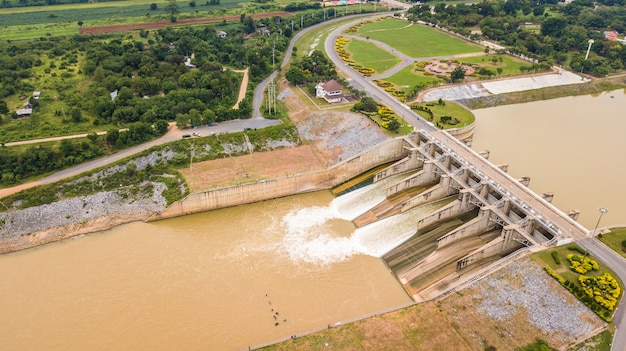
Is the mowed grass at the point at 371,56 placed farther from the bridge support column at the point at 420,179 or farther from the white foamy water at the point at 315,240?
the white foamy water at the point at 315,240

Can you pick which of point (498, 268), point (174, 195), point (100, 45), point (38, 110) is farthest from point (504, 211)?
point (100, 45)

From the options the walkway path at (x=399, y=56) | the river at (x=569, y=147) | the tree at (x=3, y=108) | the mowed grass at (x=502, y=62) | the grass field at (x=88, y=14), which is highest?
the grass field at (x=88, y=14)

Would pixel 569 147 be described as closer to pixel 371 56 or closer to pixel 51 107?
pixel 371 56

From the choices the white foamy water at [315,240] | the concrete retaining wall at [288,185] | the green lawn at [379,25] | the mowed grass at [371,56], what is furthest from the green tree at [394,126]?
the green lawn at [379,25]

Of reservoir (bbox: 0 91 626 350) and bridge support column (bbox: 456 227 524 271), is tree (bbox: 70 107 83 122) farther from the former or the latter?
bridge support column (bbox: 456 227 524 271)

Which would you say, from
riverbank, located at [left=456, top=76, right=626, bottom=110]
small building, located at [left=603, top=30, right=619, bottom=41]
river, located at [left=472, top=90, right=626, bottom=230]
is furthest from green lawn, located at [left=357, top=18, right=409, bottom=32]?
river, located at [left=472, top=90, right=626, bottom=230]

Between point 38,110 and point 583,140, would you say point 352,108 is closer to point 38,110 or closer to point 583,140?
point 583,140
